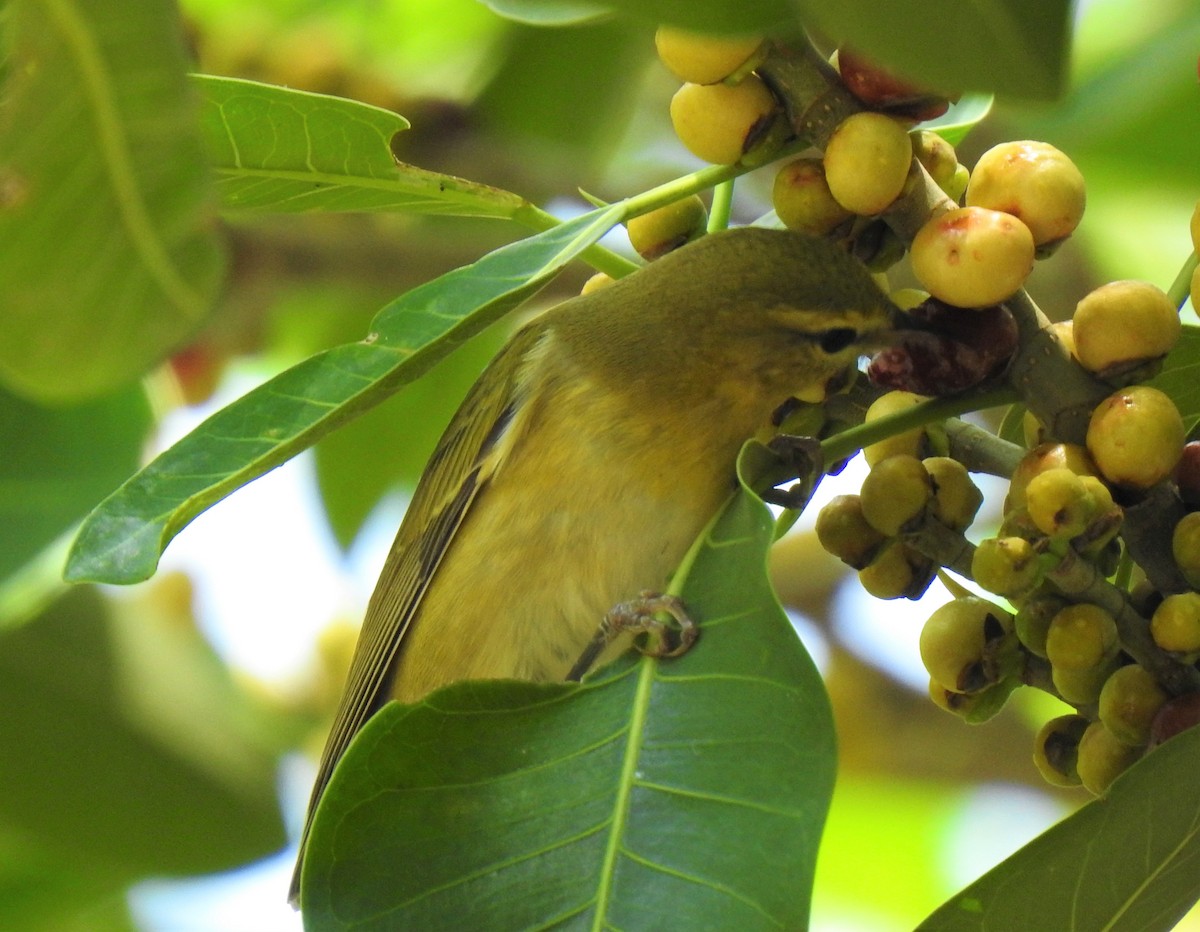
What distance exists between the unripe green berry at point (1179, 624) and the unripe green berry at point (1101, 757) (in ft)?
0.46

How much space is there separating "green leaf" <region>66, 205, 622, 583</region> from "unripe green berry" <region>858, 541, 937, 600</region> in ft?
2.01

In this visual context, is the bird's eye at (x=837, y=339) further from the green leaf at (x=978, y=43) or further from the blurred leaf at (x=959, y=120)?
the green leaf at (x=978, y=43)

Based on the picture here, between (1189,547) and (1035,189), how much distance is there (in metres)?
0.48

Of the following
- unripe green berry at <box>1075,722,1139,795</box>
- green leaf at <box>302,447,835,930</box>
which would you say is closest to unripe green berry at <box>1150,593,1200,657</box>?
unripe green berry at <box>1075,722,1139,795</box>

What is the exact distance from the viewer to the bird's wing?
284 centimetres

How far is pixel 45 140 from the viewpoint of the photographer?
42.0 inches

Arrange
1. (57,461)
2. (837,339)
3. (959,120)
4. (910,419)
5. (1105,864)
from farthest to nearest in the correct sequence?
(57,461), (837,339), (959,120), (910,419), (1105,864)

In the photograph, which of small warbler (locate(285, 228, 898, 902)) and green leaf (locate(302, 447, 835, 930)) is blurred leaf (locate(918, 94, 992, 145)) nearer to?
small warbler (locate(285, 228, 898, 902))

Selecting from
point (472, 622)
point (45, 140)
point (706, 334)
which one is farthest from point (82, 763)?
point (45, 140)

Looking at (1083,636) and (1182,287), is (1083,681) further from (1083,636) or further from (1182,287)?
(1182,287)

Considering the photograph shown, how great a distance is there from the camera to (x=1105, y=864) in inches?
61.6

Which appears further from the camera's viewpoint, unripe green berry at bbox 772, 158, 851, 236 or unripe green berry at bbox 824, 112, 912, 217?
unripe green berry at bbox 772, 158, 851, 236

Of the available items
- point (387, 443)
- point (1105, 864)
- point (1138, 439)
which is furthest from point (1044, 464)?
point (387, 443)

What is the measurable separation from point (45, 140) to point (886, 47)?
25.1 inches
